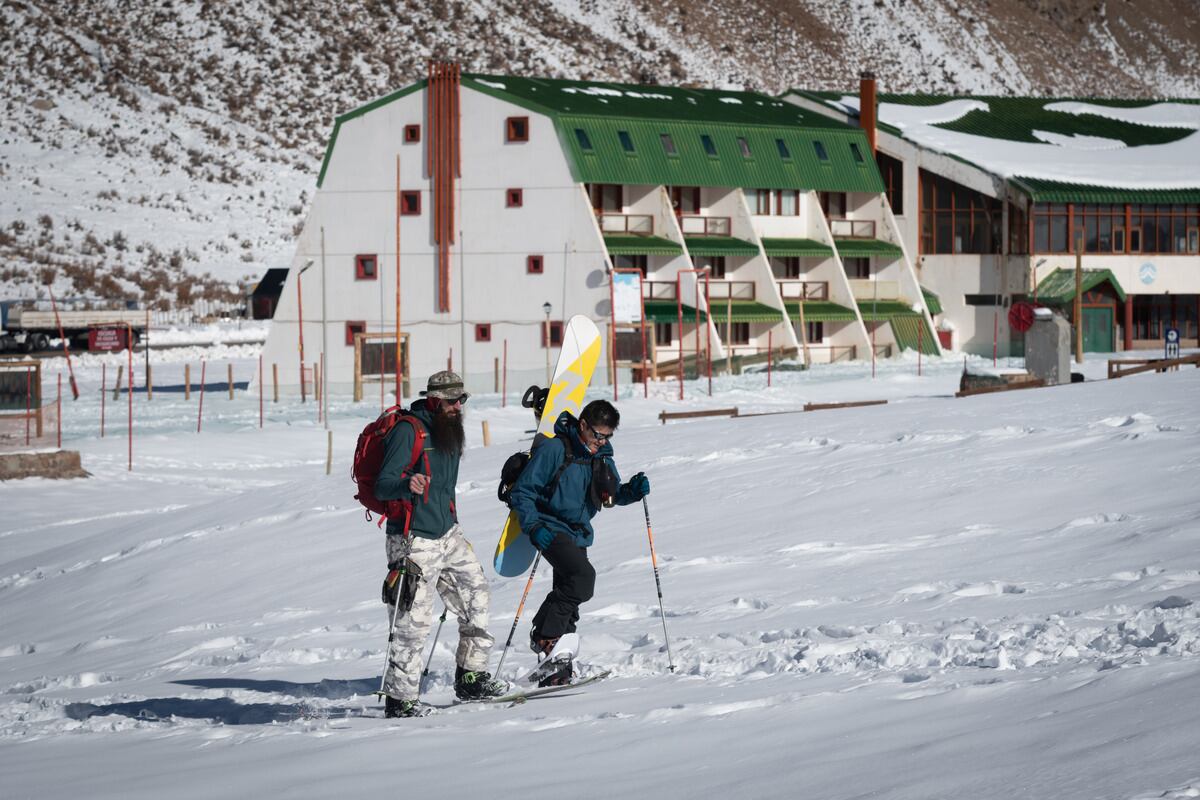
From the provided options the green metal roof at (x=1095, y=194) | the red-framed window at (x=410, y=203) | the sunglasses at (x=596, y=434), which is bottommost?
the sunglasses at (x=596, y=434)

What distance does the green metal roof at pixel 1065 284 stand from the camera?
2440 inches

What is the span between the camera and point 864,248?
203ft

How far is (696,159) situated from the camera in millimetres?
58250

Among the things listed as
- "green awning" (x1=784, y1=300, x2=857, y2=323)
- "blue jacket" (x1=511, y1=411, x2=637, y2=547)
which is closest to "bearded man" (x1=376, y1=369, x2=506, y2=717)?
"blue jacket" (x1=511, y1=411, x2=637, y2=547)

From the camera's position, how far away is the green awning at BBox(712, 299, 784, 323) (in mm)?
56062

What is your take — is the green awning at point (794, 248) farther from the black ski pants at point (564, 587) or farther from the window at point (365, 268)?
the black ski pants at point (564, 587)

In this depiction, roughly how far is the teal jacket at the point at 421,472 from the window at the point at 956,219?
5680cm

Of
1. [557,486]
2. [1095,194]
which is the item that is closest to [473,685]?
[557,486]

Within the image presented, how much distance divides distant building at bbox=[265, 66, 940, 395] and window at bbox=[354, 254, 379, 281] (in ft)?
0.15

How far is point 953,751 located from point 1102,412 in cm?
1478

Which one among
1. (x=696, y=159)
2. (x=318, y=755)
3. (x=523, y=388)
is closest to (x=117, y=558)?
(x=318, y=755)

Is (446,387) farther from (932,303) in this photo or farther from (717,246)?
(932,303)

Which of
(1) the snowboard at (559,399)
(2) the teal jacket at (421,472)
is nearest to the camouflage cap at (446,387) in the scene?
(2) the teal jacket at (421,472)

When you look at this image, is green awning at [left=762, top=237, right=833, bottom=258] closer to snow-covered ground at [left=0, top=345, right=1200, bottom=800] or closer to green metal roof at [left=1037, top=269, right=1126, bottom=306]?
green metal roof at [left=1037, top=269, right=1126, bottom=306]
